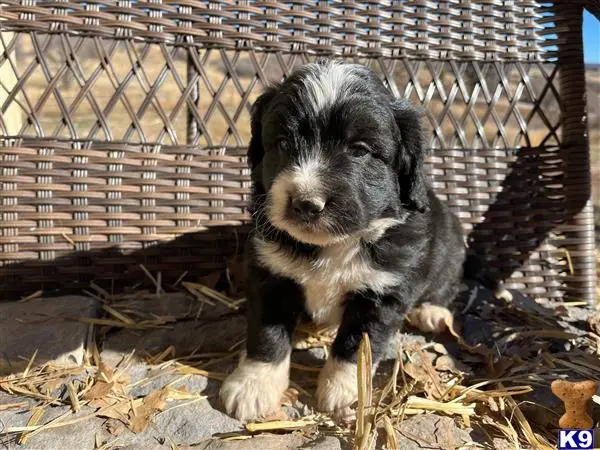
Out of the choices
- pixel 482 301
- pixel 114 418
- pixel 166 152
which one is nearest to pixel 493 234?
pixel 482 301

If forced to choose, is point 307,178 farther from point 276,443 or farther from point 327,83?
point 276,443

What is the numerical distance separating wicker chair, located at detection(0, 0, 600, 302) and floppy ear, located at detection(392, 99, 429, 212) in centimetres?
133

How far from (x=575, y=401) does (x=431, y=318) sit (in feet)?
3.69

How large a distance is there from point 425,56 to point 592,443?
2.96 meters

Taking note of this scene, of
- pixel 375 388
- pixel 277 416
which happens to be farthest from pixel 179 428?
pixel 375 388

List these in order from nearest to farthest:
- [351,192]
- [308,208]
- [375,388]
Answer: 1. [308,208]
2. [351,192]
3. [375,388]

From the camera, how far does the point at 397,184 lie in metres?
2.69

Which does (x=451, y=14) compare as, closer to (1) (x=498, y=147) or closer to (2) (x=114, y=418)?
(1) (x=498, y=147)

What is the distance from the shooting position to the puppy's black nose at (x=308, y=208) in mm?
2232

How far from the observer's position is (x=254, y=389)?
2.55 m

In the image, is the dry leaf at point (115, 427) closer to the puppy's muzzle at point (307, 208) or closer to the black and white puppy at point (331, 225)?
the black and white puppy at point (331, 225)

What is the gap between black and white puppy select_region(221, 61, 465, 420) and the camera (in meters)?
2.37

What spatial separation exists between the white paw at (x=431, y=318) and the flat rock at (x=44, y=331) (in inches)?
86.0

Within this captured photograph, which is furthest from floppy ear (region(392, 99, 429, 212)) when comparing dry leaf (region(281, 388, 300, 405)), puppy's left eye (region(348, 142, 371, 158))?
dry leaf (region(281, 388, 300, 405))
